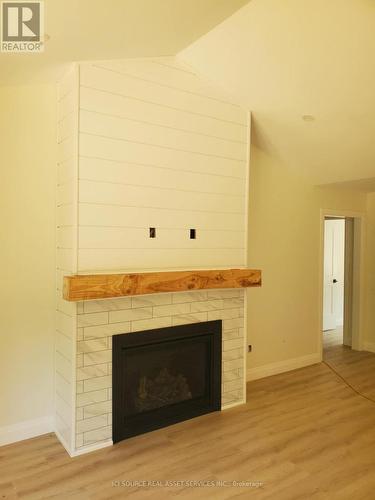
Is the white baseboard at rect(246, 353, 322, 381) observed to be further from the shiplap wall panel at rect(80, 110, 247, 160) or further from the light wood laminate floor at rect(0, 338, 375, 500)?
the shiplap wall panel at rect(80, 110, 247, 160)

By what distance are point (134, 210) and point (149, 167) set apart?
0.38m

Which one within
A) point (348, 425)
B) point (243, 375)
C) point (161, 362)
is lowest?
point (348, 425)

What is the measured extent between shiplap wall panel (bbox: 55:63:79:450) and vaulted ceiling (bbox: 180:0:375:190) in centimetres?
105

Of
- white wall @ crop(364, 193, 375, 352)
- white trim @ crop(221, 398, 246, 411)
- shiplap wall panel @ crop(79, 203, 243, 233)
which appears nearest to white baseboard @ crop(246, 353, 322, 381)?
white trim @ crop(221, 398, 246, 411)

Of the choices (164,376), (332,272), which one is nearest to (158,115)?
(164,376)

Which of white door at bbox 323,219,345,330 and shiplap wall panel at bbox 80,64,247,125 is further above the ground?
shiplap wall panel at bbox 80,64,247,125

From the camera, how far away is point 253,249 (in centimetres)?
432

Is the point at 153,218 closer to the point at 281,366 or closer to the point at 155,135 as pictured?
the point at 155,135

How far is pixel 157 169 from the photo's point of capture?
3.12 metres

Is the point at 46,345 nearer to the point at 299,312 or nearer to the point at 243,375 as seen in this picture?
the point at 243,375

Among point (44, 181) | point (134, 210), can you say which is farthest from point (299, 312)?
point (44, 181)

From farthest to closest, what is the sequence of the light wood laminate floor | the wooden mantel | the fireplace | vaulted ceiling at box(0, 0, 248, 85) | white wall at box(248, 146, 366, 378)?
white wall at box(248, 146, 366, 378) → the fireplace → the wooden mantel → the light wood laminate floor → vaulted ceiling at box(0, 0, 248, 85)

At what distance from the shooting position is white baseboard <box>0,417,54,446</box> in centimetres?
292

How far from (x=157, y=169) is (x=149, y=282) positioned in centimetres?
93
